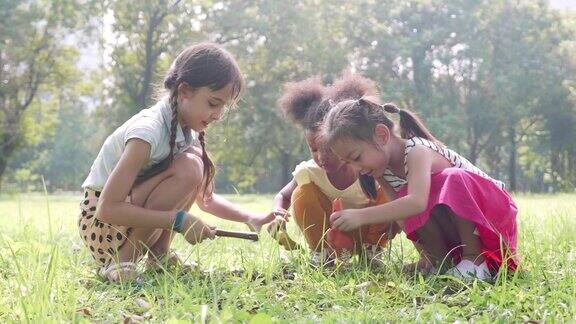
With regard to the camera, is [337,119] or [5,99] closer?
[337,119]

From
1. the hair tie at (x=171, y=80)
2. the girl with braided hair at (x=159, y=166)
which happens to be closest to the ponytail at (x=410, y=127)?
the girl with braided hair at (x=159, y=166)

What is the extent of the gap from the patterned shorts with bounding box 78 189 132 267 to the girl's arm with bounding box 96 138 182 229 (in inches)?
A: 6.9

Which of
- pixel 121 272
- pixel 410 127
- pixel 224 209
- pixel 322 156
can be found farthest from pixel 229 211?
pixel 410 127

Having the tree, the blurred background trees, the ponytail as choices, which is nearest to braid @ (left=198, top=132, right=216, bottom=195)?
the ponytail

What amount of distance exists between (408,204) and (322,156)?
0.78m

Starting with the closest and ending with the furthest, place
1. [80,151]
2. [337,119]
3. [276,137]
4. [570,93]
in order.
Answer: [337,119], [276,137], [570,93], [80,151]

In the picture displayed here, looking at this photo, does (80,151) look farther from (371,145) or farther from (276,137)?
(371,145)

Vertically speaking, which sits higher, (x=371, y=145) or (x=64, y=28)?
(x=64, y=28)

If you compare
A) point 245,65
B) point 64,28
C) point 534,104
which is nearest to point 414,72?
point 534,104

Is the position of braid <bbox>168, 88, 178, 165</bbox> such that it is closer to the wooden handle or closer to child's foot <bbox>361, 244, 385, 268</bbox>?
the wooden handle

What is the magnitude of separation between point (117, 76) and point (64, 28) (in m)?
2.75

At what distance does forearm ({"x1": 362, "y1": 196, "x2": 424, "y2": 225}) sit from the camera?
9.03 ft

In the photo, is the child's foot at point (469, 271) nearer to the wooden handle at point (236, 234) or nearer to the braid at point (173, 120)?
the wooden handle at point (236, 234)

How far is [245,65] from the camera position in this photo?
27.6 metres
